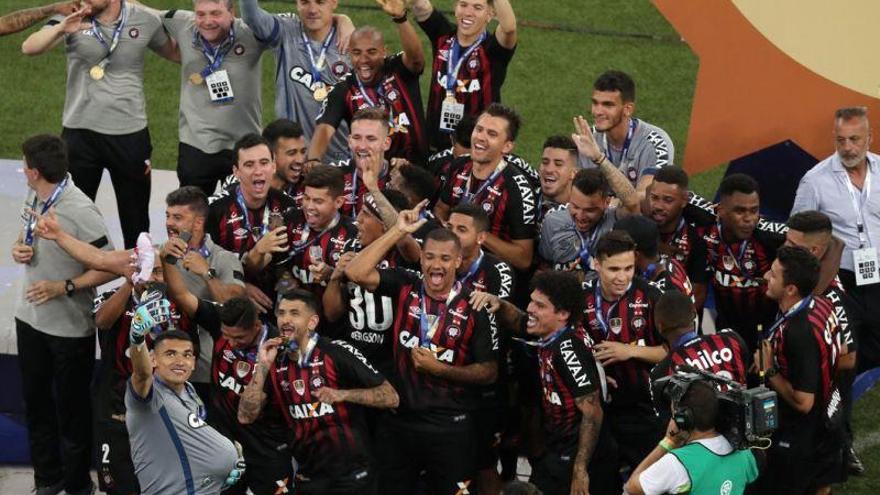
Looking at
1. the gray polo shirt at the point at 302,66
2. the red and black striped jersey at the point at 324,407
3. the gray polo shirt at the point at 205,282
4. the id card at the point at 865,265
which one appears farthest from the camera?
the gray polo shirt at the point at 302,66

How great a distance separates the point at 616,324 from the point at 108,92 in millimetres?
3485

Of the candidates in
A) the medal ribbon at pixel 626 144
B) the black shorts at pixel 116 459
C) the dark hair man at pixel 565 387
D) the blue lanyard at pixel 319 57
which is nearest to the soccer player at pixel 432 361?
the dark hair man at pixel 565 387

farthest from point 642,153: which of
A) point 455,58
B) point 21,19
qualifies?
point 21,19

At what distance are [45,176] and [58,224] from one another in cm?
27

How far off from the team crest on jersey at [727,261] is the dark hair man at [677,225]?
11 centimetres

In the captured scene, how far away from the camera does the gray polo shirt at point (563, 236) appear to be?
7992 mm

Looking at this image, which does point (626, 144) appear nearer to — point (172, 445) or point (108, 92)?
point (108, 92)

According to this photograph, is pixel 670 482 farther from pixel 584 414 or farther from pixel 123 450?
pixel 123 450

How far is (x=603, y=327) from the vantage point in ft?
24.2

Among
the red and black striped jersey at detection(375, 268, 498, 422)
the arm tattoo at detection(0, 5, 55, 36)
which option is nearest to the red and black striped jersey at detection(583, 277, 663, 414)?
the red and black striped jersey at detection(375, 268, 498, 422)

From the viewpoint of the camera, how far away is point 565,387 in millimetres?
7164

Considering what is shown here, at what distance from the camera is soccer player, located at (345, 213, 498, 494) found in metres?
7.33

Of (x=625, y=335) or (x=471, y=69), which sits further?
(x=471, y=69)

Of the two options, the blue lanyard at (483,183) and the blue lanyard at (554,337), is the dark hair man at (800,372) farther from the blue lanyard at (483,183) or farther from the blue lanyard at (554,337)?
the blue lanyard at (483,183)
